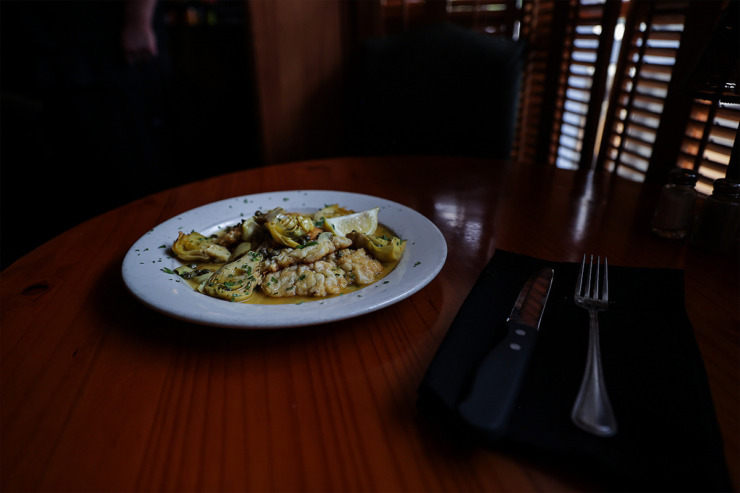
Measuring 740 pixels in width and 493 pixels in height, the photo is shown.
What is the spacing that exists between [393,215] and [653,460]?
69cm

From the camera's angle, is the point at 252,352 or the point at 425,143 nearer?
the point at 252,352

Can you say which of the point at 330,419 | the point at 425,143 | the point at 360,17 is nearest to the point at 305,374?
the point at 330,419

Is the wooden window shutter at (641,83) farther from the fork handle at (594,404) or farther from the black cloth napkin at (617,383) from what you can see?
the fork handle at (594,404)

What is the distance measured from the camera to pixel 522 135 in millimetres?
2855

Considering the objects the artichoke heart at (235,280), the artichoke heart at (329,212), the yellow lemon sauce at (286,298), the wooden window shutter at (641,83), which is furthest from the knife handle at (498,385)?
the wooden window shutter at (641,83)

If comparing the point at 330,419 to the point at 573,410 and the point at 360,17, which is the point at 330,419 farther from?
the point at 360,17

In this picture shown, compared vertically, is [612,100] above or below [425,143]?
above

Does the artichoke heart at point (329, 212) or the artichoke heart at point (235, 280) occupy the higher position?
the artichoke heart at point (329, 212)

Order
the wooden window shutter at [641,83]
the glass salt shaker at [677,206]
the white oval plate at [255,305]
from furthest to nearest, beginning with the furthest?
the wooden window shutter at [641,83] < the glass salt shaker at [677,206] < the white oval plate at [255,305]

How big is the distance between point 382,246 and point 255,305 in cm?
28

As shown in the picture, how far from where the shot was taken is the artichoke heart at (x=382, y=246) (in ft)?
2.79

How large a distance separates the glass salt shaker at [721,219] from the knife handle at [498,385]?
62cm

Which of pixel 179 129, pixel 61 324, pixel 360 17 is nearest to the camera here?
pixel 61 324

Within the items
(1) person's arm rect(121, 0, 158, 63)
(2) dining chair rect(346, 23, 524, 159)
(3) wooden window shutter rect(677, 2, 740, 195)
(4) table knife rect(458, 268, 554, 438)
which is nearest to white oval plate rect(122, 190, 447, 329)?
(4) table knife rect(458, 268, 554, 438)
